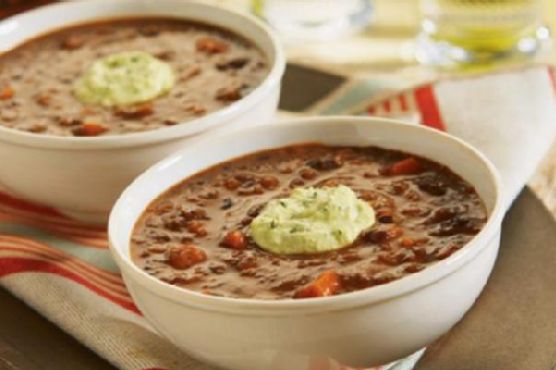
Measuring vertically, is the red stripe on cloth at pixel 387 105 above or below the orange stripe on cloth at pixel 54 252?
below

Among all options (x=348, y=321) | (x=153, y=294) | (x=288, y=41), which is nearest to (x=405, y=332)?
(x=348, y=321)

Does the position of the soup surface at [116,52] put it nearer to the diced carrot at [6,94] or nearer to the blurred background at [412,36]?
the diced carrot at [6,94]

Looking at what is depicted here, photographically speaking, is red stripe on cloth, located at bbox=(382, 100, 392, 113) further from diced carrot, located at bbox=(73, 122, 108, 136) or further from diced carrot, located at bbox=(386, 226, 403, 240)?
diced carrot, located at bbox=(386, 226, 403, 240)

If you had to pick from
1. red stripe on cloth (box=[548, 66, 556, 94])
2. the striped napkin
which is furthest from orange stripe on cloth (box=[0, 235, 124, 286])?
red stripe on cloth (box=[548, 66, 556, 94])

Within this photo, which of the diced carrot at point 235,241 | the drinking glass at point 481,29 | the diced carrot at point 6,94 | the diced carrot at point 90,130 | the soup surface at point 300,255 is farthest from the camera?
the drinking glass at point 481,29

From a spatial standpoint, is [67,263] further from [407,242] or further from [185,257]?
[407,242]

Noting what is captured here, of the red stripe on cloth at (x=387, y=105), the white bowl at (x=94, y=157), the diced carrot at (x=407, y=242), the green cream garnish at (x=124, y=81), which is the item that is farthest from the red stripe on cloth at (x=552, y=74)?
the diced carrot at (x=407, y=242)
